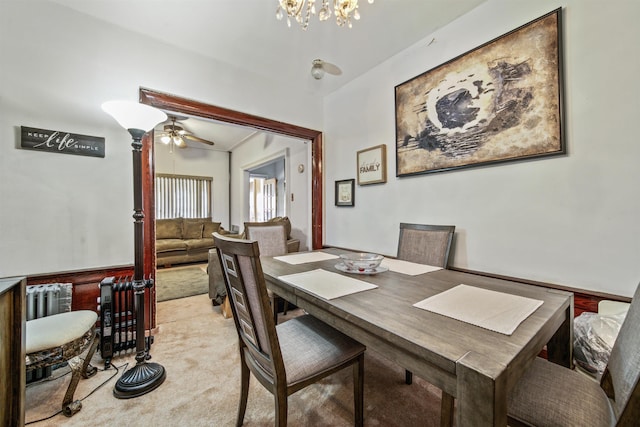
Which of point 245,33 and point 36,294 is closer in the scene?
point 36,294

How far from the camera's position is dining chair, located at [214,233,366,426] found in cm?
89

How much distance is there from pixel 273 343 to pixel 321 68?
8.82 ft

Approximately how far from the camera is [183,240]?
5.21 m

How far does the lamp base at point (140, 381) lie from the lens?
1.47 m

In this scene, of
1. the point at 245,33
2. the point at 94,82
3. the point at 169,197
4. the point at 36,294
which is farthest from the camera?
the point at 169,197

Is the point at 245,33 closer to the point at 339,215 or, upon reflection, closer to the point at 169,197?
the point at 339,215

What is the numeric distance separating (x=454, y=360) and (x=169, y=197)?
6657 millimetres

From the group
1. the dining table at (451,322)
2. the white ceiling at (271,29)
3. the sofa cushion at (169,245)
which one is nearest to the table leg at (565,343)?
the dining table at (451,322)

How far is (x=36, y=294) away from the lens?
1.61 m

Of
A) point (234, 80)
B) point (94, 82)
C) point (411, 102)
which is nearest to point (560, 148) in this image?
point (411, 102)

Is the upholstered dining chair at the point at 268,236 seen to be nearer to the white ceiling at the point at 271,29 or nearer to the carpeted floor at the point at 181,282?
the carpeted floor at the point at 181,282

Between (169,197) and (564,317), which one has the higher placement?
(169,197)

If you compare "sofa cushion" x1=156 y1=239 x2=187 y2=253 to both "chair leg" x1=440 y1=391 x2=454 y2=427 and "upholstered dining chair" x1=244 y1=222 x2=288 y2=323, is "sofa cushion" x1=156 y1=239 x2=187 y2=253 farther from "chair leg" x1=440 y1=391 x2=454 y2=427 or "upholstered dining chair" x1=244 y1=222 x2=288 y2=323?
"chair leg" x1=440 y1=391 x2=454 y2=427

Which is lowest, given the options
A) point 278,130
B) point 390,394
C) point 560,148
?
point 390,394
